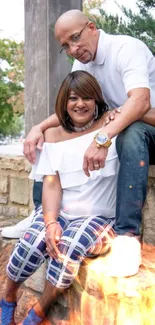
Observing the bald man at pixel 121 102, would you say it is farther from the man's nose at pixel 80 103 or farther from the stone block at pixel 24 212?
the stone block at pixel 24 212

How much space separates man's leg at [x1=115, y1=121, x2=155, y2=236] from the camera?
202cm

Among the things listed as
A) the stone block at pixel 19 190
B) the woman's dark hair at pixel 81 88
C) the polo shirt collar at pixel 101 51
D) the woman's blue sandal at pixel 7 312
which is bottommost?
the woman's blue sandal at pixel 7 312

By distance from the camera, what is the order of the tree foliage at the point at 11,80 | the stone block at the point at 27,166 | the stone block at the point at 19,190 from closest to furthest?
the stone block at the point at 27,166 → the stone block at the point at 19,190 → the tree foliage at the point at 11,80

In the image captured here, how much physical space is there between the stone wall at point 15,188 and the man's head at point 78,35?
4.50ft

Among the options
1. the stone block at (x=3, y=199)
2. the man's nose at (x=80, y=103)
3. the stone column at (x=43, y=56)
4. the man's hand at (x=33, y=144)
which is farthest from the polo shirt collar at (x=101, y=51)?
the stone block at (x=3, y=199)

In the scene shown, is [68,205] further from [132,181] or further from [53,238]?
[132,181]

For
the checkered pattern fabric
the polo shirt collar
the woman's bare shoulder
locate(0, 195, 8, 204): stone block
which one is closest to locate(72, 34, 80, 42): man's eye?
the polo shirt collar

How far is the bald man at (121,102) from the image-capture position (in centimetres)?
202

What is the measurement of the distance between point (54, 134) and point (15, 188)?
138 cm

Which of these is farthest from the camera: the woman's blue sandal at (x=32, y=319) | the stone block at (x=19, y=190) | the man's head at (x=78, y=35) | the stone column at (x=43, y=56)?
the stone block at (x=19, y=190)

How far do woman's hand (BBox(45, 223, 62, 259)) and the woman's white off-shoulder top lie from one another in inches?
5.8

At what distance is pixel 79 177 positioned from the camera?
229 centimetres

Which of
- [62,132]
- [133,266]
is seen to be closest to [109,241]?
[133,266]

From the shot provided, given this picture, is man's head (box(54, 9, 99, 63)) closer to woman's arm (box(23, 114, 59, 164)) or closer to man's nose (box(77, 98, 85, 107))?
man's nose (box(77, 98, 85, 107))
